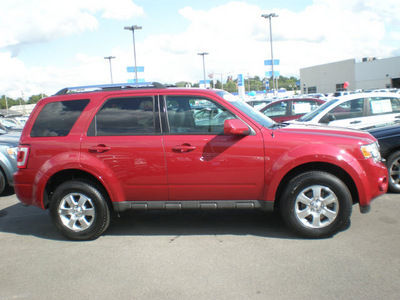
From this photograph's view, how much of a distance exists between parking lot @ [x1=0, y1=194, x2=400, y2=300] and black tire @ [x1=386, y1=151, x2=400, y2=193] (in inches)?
35.2

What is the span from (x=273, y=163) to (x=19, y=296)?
2.98 m

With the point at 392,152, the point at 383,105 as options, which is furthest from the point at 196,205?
the point at 383,105

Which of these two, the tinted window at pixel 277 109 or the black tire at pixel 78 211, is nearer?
the black tire at pixel 78 211

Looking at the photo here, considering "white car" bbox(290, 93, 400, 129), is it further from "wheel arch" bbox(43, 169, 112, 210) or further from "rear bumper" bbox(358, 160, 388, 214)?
"wheel arch" bbox(43, 169, 112, 210)

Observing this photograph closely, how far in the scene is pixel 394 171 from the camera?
22.1 feet

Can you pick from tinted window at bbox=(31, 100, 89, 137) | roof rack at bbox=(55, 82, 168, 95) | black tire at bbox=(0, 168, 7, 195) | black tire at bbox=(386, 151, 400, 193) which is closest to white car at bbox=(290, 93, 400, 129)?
black tire at bbox=(386, 151, 400, 193)

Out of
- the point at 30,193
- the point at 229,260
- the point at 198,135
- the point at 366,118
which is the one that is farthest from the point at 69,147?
the point at 366,118

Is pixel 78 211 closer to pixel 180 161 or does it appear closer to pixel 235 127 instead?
pixel 180 161

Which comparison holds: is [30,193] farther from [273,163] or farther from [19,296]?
[273,163]

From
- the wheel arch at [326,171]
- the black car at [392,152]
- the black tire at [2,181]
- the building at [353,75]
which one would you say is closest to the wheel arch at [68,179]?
the wheel arch at [326,171]

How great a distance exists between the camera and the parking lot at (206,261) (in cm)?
367

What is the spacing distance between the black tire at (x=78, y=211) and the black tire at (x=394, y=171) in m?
4.60

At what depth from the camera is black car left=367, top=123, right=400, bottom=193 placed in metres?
6.64

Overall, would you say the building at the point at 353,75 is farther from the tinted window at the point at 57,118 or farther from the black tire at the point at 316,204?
the tinted window at the point at 57,118
